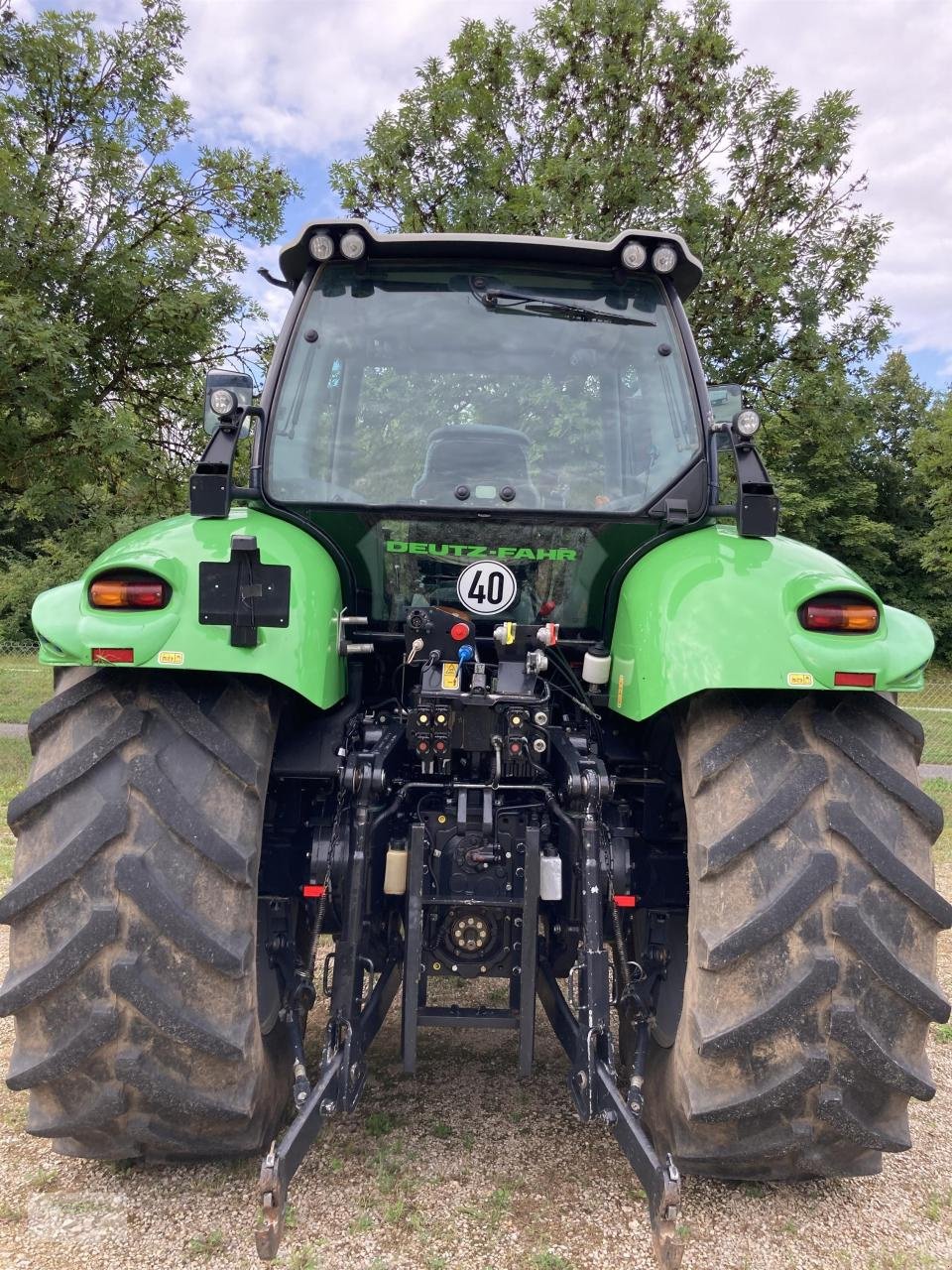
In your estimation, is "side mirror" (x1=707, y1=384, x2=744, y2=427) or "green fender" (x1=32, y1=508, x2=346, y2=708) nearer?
"green fender" (x1=32, y1=508, x2=346, y2=708)

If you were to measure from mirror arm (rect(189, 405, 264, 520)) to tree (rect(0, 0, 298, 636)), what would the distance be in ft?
17.8

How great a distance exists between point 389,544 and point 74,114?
26.4 feet

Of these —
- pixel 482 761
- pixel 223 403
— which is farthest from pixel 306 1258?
pixel 223 403

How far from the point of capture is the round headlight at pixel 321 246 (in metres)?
3.14

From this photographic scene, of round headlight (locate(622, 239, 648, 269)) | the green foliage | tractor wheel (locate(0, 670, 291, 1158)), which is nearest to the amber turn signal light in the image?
tractor wheel (locate(0, 670, 291, 1158))

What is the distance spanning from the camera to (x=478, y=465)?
3.10m

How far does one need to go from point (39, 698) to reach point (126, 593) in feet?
47.4

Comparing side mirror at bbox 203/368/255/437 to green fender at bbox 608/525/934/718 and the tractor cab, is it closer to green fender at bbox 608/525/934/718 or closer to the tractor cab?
the tractor cab

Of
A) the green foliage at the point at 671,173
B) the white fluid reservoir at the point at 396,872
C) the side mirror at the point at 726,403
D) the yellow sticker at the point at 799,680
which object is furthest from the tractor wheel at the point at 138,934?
the green foliage at the point at 671,173

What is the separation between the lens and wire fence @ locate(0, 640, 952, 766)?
13.6m

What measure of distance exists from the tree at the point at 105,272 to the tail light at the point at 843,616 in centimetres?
703

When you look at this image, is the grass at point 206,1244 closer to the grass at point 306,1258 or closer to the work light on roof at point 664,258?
the grass at point 306,1258

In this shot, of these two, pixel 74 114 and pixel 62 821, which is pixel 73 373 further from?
pixel 62 821

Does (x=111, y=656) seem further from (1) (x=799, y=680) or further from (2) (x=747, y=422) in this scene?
(2) (x=747, y=422)
